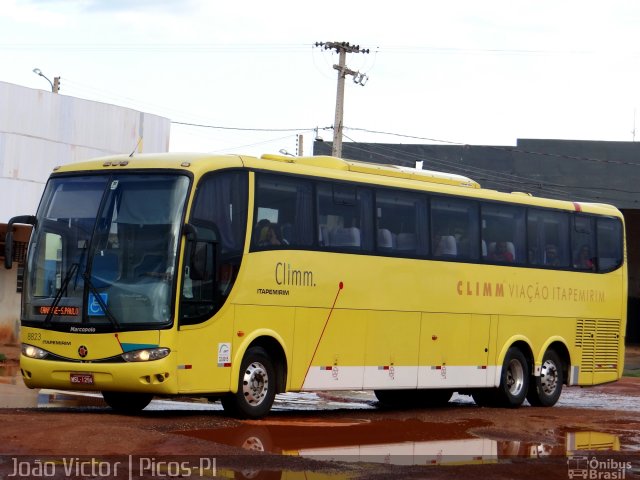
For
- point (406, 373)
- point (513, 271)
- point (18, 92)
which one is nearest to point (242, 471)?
point (406, 373)

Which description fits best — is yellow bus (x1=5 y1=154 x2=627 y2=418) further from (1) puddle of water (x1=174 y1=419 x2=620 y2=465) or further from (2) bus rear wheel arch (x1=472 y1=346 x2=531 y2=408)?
(1) puddle of water (x1=174 y1=419 x2=620 y2=465)

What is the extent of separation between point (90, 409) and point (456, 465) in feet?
21.7

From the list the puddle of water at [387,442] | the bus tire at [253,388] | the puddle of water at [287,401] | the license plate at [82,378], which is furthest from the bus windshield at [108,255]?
the puddle of water at [287,401]

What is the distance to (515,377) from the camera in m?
21.9

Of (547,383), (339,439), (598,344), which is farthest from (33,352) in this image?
(598,344)

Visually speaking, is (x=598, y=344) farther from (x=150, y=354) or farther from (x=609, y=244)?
(x=150, y=354)

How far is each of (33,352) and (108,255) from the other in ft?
5.38

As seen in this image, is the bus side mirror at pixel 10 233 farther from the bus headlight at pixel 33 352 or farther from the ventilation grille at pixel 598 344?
the ventilation grille at pixel 598 344

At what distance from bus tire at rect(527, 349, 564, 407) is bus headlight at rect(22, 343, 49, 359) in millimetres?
9713

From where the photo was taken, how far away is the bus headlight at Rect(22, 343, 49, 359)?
52.0 ft

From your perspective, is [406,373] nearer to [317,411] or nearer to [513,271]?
[317,411]

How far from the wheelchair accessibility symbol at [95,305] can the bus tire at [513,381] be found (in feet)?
27.8

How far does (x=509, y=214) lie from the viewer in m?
21.9

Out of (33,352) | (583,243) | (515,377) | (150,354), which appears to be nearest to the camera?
(150,354)
